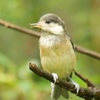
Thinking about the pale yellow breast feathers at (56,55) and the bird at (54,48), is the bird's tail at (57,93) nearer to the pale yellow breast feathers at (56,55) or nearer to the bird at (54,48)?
the bird at (54,48)

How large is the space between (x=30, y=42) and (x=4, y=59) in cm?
155

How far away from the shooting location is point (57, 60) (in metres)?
3.30

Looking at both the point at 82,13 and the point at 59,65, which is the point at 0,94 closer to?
the point at 59,65

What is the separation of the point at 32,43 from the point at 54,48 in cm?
213

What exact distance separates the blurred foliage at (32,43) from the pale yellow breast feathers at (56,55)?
24 centimetres

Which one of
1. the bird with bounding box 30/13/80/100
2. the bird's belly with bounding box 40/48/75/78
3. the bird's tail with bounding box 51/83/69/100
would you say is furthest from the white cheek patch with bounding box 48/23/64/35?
the bird's tail with bounding box 51/83/69/100

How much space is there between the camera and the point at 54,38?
11.2 ft

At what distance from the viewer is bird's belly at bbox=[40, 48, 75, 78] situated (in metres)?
3.30

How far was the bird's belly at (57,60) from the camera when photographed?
130 inches

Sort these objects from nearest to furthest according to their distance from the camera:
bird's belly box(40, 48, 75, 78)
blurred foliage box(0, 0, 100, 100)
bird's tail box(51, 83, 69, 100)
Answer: bird's belly box(40, 48, 75, 78), bird's tail box(51, 83, 69, 100), blurred foliage box(0, 0, 100, 100)

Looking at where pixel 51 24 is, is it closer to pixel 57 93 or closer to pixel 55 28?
pixel 55 28

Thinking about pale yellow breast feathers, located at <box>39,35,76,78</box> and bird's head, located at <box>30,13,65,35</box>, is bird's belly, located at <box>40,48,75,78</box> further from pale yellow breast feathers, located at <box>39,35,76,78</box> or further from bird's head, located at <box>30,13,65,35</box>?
bird's head, located at <box>30,13,65,35</box>

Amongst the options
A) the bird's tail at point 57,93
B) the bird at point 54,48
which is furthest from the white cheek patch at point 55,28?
the bird's tail at point 57,93

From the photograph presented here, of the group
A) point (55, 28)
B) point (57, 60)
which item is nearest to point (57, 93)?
point (57, 60)
